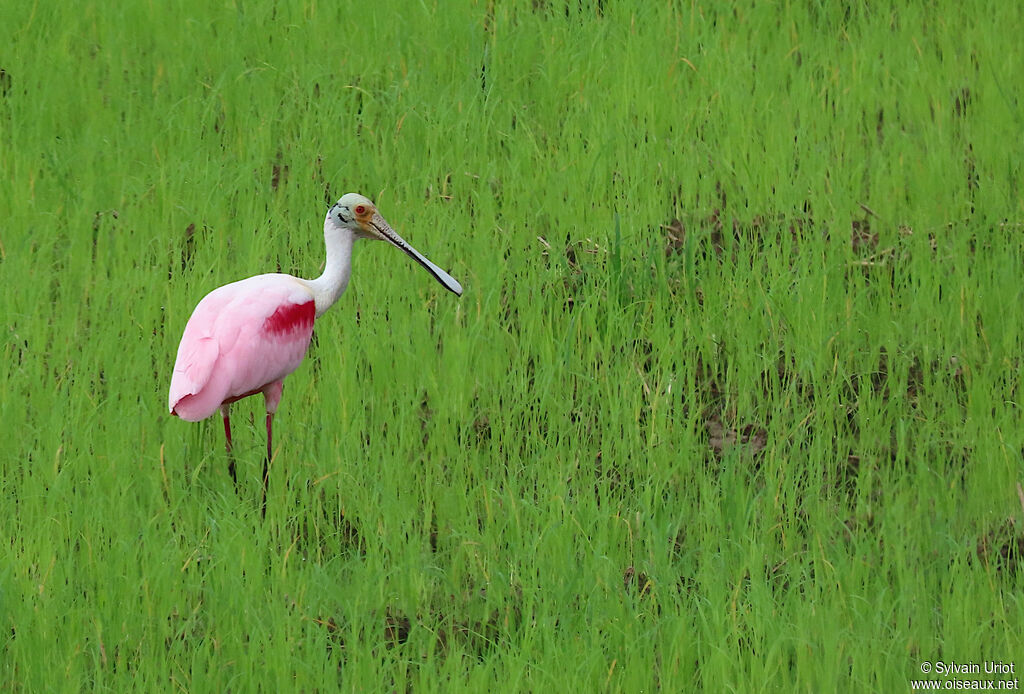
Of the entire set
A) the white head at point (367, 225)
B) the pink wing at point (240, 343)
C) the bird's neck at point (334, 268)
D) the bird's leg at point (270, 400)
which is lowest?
the bird's leg at point (270, 400)

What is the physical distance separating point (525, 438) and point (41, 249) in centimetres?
235

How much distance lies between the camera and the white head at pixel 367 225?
5.82 m

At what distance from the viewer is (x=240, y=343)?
534 centimetres

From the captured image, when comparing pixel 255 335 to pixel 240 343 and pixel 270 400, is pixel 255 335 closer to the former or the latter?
pixel 240 343

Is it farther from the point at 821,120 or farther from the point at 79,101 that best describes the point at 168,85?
the point at 821,120

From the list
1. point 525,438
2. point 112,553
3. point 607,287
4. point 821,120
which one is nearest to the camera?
point 112,553

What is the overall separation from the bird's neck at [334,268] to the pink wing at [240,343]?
11 cm

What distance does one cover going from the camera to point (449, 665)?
434cm

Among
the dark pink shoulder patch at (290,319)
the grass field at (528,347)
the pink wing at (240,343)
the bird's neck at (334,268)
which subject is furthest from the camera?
the bird's neck at (334,268)

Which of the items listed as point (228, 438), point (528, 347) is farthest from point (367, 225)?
point (228, 438)

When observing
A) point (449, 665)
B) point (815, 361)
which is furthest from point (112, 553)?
point (815, 361)

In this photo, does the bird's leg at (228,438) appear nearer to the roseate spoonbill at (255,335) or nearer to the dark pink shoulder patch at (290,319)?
the roseate spoonbill at (255,335)

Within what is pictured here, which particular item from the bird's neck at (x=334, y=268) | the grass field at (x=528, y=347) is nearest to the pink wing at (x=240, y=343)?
the bird's neck at (x=334, y=268)

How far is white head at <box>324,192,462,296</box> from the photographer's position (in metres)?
5.82
